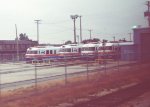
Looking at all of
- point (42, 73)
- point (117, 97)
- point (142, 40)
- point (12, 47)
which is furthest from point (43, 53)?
point (117, 97)

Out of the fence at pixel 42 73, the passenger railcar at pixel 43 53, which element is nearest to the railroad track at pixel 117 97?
the fence at pixel 42 73

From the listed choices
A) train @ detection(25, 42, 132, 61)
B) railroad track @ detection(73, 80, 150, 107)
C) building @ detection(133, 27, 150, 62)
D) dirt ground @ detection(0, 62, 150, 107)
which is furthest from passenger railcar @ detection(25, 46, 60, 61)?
railroad track @ detection(73, 80, 150, 107)

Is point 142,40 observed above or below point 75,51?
above

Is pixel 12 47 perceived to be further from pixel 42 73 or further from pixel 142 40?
pixel 42 73

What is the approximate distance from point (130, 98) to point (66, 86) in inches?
178

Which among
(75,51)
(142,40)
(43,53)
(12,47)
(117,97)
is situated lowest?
(117,97)

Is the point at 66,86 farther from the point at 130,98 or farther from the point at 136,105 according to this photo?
the point at 136,105

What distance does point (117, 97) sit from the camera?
14.5m

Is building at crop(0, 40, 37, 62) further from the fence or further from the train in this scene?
the fence

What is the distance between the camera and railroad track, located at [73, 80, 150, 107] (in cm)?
1266

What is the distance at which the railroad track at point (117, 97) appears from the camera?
1266 centimetres

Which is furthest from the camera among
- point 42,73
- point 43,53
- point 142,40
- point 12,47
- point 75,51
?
point 12,47

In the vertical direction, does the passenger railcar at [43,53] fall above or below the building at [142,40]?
below

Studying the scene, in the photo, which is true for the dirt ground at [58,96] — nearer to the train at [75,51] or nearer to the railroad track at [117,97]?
the railroad track at [117,97]
